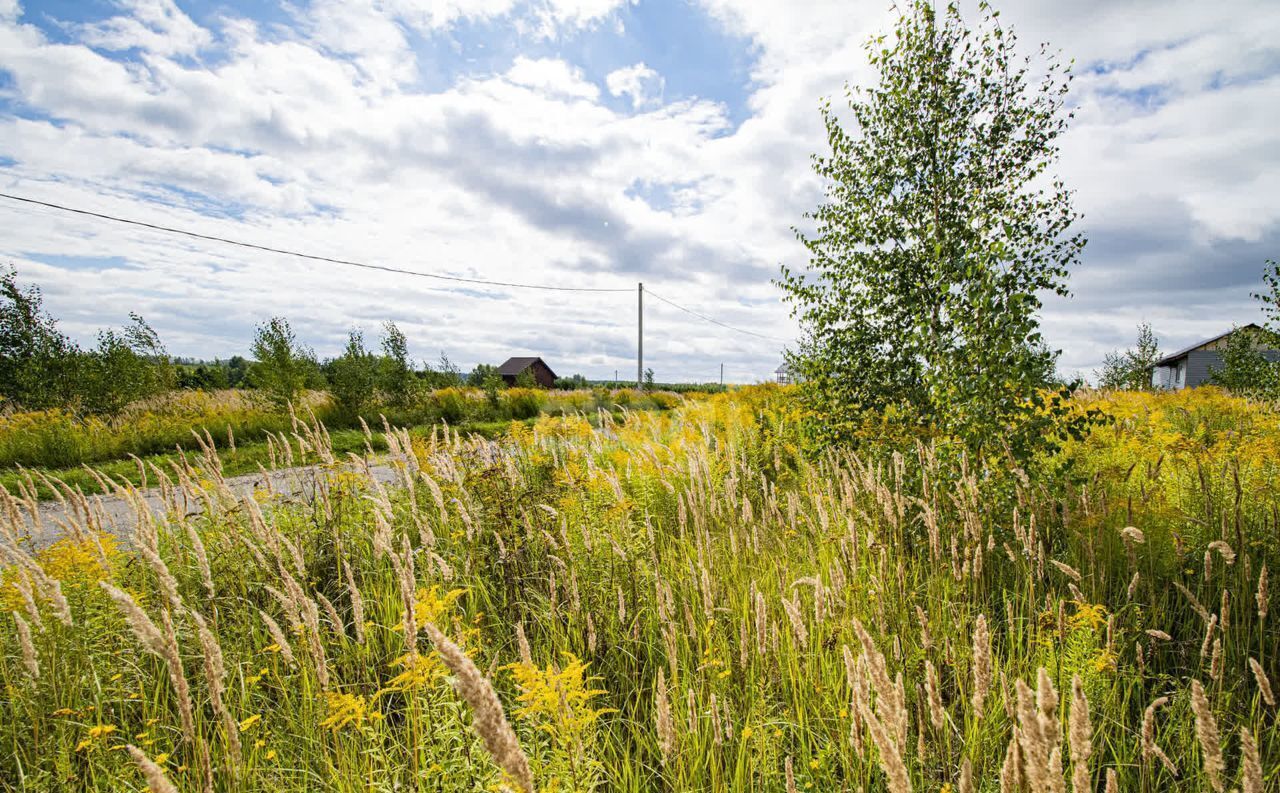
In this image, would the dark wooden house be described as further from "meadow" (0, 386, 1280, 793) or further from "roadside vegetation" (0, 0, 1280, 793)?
"meadow" (0, 386, 1280, 793)

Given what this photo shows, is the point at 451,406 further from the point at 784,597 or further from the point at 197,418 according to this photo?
the point at 784,597

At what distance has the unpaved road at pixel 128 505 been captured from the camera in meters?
3.79

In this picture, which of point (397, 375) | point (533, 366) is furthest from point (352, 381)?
point (533, 366)

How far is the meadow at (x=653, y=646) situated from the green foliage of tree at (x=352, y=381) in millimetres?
13164

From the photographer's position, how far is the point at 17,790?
2375 millimetres

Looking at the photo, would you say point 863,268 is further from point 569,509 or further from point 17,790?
point 17,790

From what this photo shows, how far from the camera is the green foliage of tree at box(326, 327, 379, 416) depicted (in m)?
17.0

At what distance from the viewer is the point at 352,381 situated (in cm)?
1702

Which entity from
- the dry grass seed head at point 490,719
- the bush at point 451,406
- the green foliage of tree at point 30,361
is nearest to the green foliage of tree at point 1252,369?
the dry grass seed head at point 490,719

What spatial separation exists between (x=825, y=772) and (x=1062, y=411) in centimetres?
308

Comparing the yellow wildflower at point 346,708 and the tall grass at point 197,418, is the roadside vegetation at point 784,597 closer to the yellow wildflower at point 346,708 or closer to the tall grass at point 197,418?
the yellow wildflower at point 346,708

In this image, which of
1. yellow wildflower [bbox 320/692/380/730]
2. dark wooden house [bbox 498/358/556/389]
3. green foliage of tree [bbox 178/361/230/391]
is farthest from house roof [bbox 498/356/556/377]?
yellow wildflower [bbox 320/692/380/730]

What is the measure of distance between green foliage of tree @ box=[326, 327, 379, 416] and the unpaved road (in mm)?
6731

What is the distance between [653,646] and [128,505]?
5.14 m
